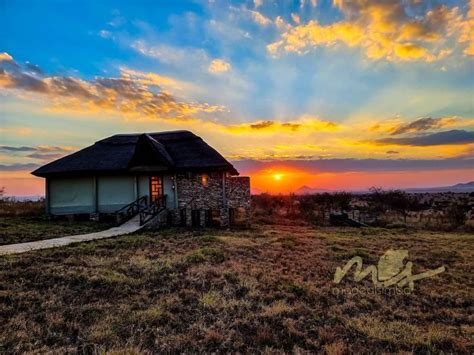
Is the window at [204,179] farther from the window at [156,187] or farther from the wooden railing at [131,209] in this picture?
the wooden railing at [131,209]

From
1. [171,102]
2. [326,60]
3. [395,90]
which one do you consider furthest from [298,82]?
[171,102]

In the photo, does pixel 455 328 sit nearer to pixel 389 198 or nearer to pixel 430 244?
pixel 430 244

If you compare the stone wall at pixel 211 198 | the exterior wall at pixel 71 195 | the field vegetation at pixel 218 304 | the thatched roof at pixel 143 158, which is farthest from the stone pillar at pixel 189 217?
the field vegetation at pixel 218 304

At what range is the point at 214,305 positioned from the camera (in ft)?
18.6

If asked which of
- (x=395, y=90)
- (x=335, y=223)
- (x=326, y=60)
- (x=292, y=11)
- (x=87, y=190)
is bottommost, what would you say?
(x=335, y=223)

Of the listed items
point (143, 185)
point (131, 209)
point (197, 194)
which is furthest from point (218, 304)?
point (143, 185)

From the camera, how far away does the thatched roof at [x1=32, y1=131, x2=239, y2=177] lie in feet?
62.9

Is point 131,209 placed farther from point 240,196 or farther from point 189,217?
point 240,196

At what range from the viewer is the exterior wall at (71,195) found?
2045cm

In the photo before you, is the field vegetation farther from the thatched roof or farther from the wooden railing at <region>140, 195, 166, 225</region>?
the thatched roof

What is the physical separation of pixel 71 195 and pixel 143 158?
6099mm

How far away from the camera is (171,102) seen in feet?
72.5

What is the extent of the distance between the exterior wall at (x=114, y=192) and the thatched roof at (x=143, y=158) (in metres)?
0.91

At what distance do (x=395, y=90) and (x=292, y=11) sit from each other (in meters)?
7.88
